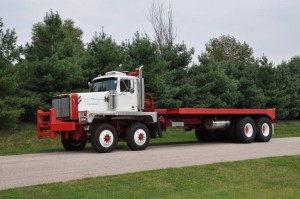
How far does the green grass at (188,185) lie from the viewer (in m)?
8.36

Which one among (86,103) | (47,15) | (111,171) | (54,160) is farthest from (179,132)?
(111,171)

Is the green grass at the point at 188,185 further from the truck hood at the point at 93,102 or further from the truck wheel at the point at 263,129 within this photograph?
the truck wheel at the point at 263,129

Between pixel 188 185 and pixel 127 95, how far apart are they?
764 cm

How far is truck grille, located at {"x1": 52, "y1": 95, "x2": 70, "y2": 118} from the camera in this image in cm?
1589

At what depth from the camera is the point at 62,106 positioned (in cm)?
1612

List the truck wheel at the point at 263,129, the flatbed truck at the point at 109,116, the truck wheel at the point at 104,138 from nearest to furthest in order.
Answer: the truck wheel at the point at 104,138 < the flatbed truck at the point at 109,116 < the truck wheel at the point at 263,129

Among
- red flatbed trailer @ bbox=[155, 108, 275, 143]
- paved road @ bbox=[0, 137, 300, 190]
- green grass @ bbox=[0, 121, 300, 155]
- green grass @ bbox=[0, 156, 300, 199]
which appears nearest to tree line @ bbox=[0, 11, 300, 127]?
green grass @ bbox=[0, 121, 300, 155]

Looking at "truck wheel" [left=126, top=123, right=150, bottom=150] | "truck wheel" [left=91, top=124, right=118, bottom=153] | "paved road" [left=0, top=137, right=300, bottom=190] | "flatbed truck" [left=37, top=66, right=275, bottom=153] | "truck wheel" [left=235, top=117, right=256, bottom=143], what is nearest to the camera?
"paved road" [left=0, top=137, right=300, bottom=190]

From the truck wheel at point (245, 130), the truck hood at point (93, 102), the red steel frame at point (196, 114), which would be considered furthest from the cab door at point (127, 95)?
the truck wheel at point (245, 130)

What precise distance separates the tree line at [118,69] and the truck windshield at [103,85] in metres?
5.97

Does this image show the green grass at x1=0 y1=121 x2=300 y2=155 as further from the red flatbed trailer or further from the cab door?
the cab door

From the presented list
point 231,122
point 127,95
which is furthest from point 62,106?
point 231,122

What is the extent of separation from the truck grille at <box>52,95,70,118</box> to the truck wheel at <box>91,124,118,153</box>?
50.2 inches

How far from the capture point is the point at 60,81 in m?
24.0
